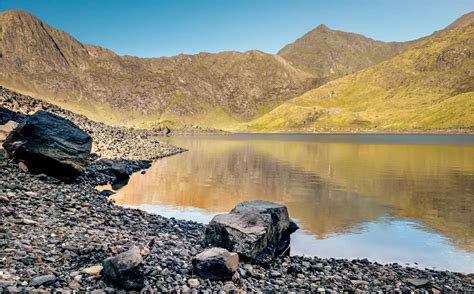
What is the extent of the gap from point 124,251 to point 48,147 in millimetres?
16261

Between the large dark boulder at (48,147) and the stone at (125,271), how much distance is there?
57.4ft

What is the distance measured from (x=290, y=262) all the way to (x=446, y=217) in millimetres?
17241

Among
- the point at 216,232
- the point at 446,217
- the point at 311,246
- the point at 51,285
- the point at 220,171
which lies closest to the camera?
the point at 51,285

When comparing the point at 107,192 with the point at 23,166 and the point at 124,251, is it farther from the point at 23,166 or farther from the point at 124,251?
the point at 124,251

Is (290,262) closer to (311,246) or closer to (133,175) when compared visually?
(311,246)

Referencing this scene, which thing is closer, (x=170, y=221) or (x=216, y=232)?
(x=216, y=232)

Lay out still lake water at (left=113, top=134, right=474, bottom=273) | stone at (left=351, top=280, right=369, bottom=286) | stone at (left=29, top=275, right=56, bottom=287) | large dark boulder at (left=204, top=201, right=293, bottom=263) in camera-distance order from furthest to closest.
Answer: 1. still lake water at (left=113, top=134, right=474, bottom=273)
2. large dark boulder at (left=204, top=201, right=293, bottom=263)
3. stone at (left=351, top=280, right=369, bottom=286)
4. stone at (left=29, top=275, right=56, bottom=287)

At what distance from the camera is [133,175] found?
47594 millimetres

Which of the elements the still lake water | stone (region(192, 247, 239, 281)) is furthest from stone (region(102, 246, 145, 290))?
the still lake water

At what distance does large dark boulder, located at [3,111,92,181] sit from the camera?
1052 inches

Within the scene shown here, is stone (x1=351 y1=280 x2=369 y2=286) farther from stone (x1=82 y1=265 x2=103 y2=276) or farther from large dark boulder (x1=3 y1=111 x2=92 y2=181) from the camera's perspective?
large dark boulder (x1=3 y1=111 x2=92 y2=181)

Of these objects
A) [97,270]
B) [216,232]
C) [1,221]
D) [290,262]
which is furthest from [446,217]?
[1,221]

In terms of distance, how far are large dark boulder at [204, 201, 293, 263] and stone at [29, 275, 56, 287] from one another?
707 cm

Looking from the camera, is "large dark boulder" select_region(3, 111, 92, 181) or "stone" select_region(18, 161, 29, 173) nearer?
"stone" select_region(18, 161, 29, 173)
